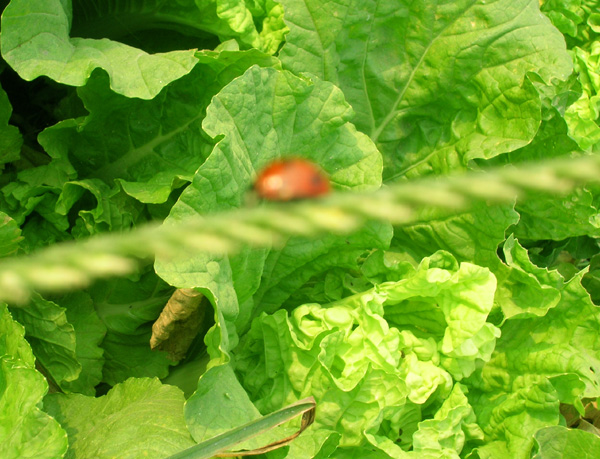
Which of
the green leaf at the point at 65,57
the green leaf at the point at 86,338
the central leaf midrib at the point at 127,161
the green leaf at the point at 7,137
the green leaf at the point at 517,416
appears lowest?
the green leaf at the point at 517,416

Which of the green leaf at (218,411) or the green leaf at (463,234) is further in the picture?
the green leaf at (463,234)

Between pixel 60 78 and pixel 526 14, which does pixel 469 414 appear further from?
pixel 60 78

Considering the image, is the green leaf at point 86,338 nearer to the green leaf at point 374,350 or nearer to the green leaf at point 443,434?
the green leaf at point 374,350

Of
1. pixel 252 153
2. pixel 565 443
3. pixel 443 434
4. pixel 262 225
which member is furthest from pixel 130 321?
pixel 262 225

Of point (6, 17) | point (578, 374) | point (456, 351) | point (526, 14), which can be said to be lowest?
point (578, 374)

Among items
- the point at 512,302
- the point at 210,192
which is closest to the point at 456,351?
the point at 512,302

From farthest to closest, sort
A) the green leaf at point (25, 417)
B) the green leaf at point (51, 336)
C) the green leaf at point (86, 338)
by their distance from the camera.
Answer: the green leaf at point (86, 338), the green leaf at point (51, 336), the green leaf at point (25, 417)

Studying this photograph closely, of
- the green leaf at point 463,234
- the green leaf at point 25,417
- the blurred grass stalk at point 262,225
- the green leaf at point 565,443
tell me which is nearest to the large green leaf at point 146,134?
the green leaf at point 25,417

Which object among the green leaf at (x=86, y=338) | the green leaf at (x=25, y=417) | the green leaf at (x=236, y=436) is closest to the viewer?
the green leaf at (x=236, y=436)
